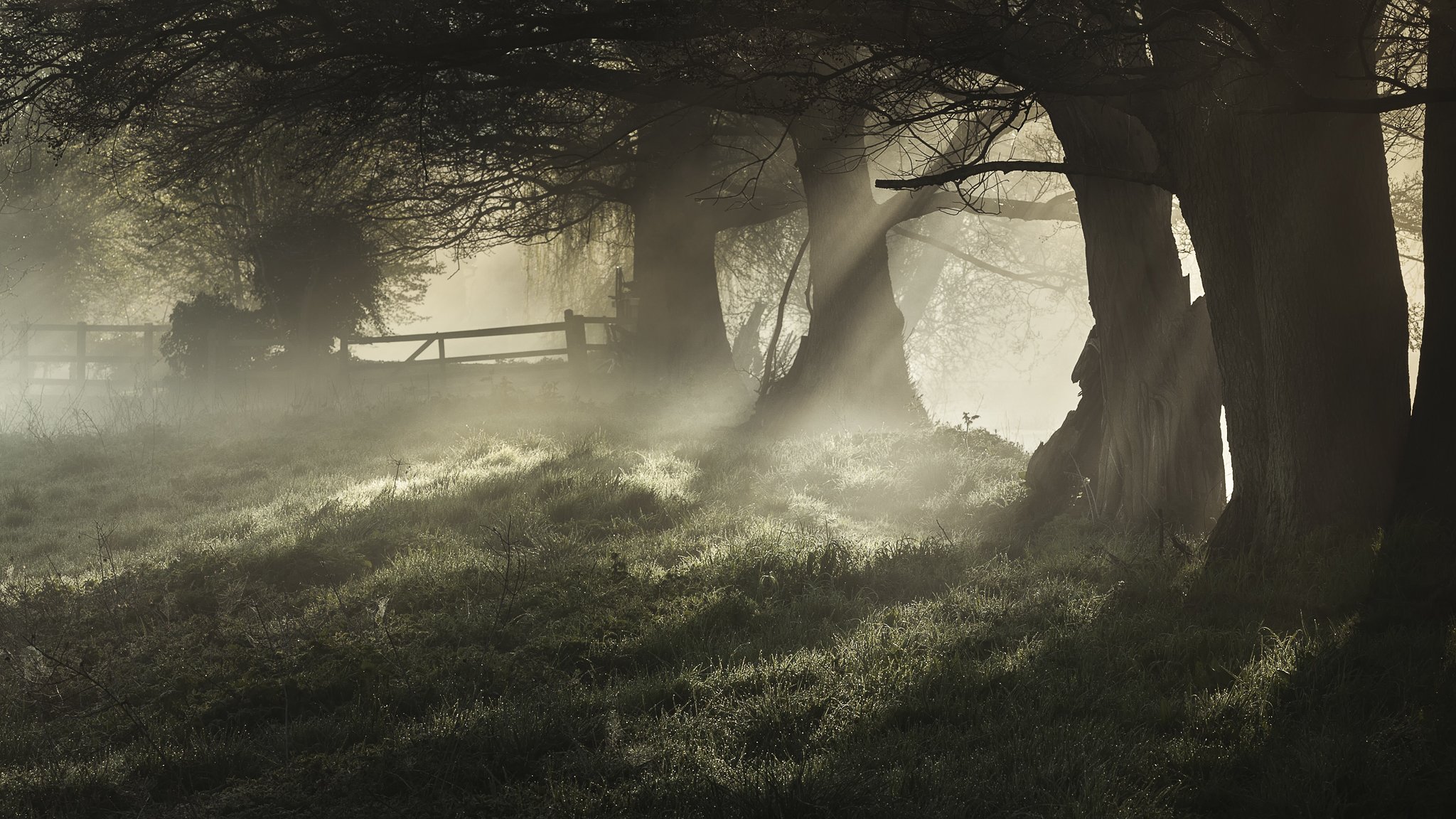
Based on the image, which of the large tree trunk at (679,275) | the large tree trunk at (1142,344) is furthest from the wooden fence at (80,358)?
the large tree trunk at (1142,344)

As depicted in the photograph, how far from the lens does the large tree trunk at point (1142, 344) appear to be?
8.43 metres

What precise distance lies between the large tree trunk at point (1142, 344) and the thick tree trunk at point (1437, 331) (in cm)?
175

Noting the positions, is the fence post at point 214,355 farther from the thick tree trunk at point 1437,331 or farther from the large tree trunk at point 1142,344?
the thick tree trunk at point 1437,331

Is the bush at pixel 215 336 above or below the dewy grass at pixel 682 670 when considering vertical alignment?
above

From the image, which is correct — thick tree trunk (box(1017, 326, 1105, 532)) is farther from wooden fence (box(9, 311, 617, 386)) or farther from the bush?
the bush

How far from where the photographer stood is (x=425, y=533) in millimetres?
8531

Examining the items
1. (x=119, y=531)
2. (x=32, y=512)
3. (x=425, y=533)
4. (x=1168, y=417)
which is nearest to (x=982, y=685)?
(x=1168, y=417)

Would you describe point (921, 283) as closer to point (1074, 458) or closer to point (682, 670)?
point (1074, 458)

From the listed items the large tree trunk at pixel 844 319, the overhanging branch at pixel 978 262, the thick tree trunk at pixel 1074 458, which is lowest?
the thick tree trunk at pixel 1074 458

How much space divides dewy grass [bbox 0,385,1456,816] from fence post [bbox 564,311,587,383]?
507 inches

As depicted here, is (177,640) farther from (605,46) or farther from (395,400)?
(395,400)

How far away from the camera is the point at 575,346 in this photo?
898 inches

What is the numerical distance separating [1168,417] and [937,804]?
5666 mm

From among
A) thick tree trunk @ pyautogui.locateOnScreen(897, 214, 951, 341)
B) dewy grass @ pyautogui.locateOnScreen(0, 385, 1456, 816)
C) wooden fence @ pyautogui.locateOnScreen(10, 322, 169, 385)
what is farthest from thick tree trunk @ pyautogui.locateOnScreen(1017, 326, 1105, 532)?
thick tree trunk @ pyautogui.locateOnScreen(897, 214, 951, 341)
